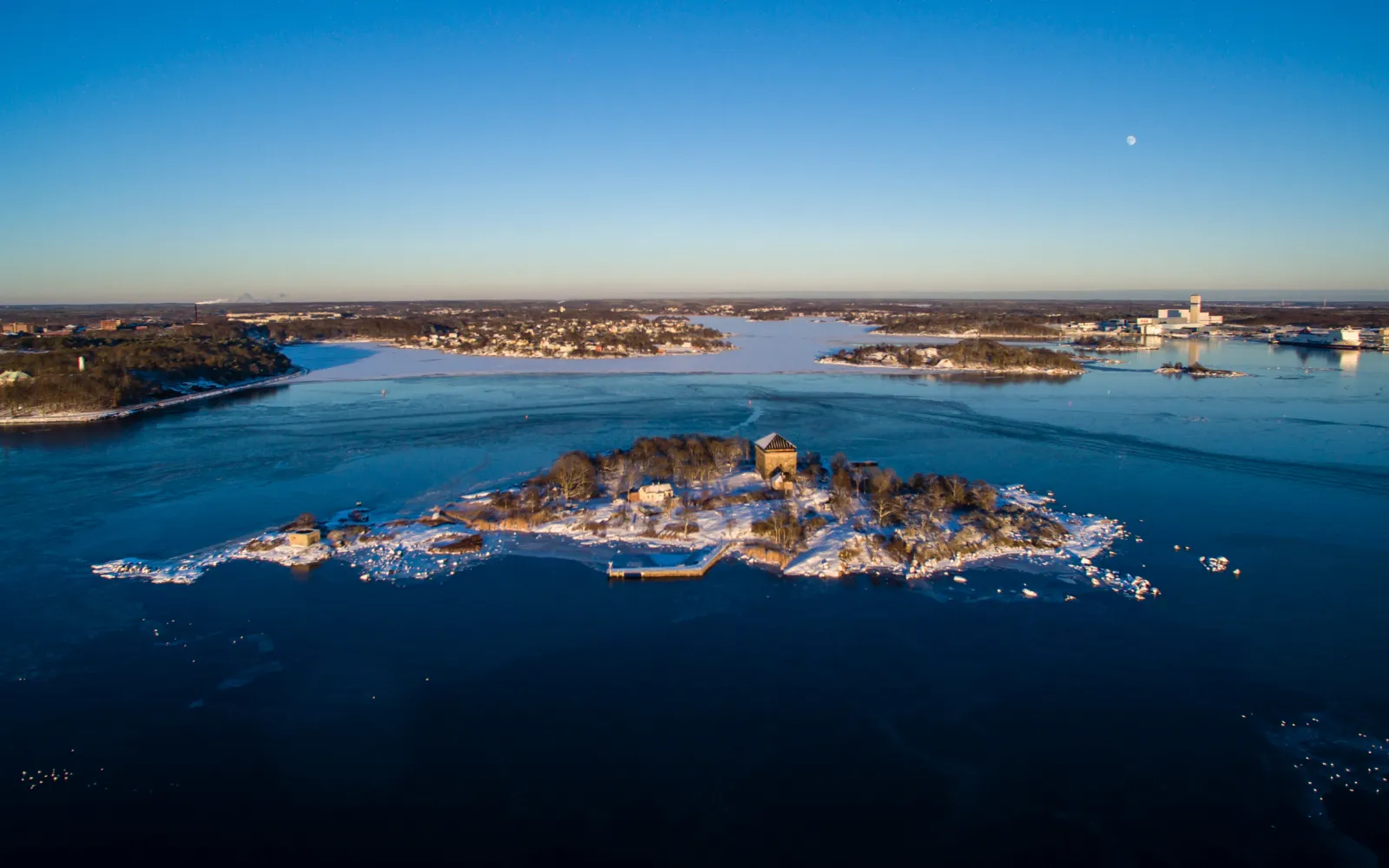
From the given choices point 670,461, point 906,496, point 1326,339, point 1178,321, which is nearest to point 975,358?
point 670,461

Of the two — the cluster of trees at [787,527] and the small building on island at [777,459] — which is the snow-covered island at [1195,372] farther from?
the cluster of trees at [787,527]

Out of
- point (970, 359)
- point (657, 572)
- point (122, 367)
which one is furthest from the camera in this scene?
point (970, 359)

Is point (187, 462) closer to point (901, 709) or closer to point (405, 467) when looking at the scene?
point (405, 467)

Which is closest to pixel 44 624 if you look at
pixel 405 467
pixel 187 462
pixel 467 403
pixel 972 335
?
pixel 405 467

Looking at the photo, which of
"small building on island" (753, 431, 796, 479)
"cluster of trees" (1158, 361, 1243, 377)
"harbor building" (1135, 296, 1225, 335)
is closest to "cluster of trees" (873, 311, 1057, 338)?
"harbor building" (1135, 296, 1225, 335)

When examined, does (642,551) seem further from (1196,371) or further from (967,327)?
(967,327)

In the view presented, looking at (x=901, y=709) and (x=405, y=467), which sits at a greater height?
(x=405, y=467)

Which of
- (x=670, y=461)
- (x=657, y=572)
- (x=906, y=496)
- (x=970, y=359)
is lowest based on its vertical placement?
(x=657, y=572)
